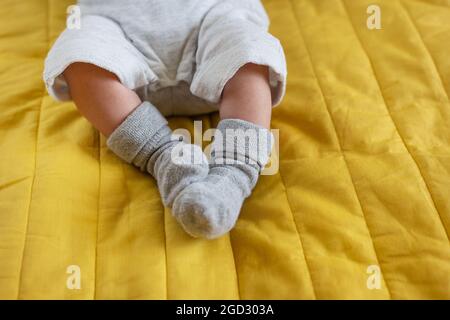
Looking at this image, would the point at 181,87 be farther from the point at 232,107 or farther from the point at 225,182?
the point at 225,182

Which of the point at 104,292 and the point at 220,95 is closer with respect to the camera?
the point at 104,292

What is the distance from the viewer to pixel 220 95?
816mm

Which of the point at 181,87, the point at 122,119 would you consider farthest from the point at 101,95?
the point at 181,87

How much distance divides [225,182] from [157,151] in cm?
12

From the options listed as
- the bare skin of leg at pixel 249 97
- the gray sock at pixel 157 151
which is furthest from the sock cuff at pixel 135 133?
the bare skin of leg at pixel 249 97

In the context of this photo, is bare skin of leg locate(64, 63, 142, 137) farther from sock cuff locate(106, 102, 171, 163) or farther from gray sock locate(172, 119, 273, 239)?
gray sock locate(172, 119, 273, 239)

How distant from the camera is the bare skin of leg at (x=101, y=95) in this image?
78cm

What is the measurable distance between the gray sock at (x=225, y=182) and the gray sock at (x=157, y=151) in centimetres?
3

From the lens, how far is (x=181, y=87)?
0.89 metres

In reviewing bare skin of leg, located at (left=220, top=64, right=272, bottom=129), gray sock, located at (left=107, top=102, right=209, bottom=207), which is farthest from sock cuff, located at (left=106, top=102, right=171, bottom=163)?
bare skin of leg, located at (left=220, top=64, right=272, bottom=129)

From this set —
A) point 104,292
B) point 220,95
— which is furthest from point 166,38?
point 104,292

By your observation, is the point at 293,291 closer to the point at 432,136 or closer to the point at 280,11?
the point at 432,136
